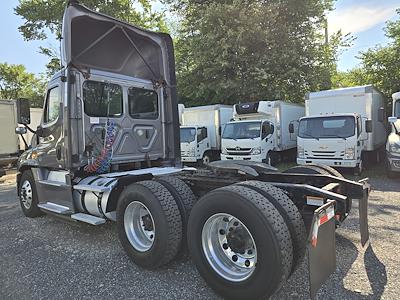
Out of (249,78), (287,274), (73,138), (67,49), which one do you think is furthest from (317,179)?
(249,78)

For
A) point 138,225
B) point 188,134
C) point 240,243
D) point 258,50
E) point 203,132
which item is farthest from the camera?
point 258,50

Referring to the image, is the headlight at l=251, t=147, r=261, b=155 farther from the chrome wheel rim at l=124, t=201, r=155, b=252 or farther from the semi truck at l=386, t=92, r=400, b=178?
the chrome wheel rim at l=124, t=201, r=155, b=252

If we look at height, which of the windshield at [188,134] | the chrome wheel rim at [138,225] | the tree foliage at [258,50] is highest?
the tree foliage at [258,50]

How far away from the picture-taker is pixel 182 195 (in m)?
3.86

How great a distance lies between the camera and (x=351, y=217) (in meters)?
5.60

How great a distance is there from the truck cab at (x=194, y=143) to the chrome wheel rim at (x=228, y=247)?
37.1ft

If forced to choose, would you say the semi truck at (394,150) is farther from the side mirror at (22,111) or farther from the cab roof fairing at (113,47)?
the side mirror at (22,111)

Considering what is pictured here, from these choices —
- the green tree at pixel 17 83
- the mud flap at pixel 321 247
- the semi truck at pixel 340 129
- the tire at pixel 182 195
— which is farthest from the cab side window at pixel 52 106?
the green tree at pixel 17 83

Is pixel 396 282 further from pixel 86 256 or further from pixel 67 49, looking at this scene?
pixel 67 49

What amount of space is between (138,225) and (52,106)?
2.92 m

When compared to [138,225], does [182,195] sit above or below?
above

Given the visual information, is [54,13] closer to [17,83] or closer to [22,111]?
[22,111]

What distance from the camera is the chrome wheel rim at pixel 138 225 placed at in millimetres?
4004

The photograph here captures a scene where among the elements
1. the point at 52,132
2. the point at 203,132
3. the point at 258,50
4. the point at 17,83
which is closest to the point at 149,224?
the point at 52,132
